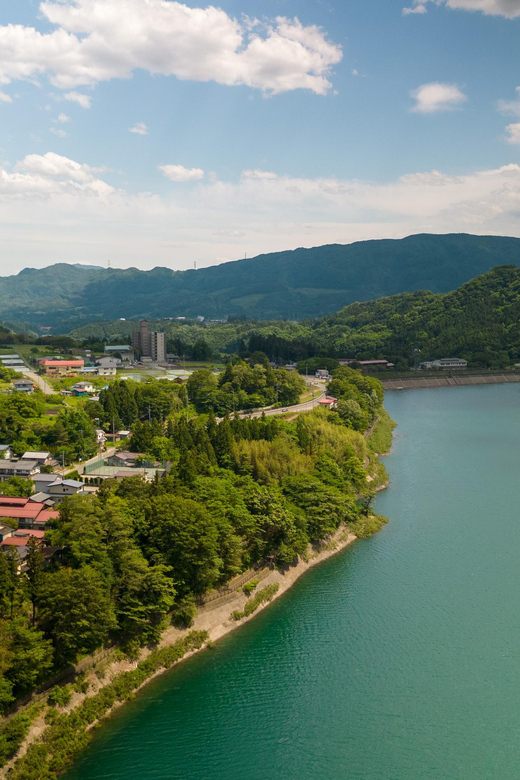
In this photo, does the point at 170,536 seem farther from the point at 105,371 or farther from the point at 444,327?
the point at 444,327

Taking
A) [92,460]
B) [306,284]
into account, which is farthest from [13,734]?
[306,284]

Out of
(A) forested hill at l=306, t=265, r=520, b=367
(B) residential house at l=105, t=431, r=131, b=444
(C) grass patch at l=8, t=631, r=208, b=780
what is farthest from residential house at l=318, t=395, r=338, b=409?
(A) forested hill at l=306, t=265, r=520, b=367

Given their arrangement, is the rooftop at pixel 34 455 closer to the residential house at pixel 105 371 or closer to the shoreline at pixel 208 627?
the shoreline at pixel 208 627

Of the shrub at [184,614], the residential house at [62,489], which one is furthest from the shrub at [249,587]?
the residential house at [62,489]

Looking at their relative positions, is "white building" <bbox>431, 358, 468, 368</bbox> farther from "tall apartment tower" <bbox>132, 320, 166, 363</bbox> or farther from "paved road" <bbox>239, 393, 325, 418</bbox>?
"paved road" <bbox>239, 393, 325, 418</bbox>

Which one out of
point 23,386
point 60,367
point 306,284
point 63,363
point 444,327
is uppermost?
point 306,284

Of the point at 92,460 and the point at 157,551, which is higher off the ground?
the point at 92,460

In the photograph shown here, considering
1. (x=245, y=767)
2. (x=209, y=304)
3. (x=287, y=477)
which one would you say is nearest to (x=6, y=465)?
(x=287, y=477)
